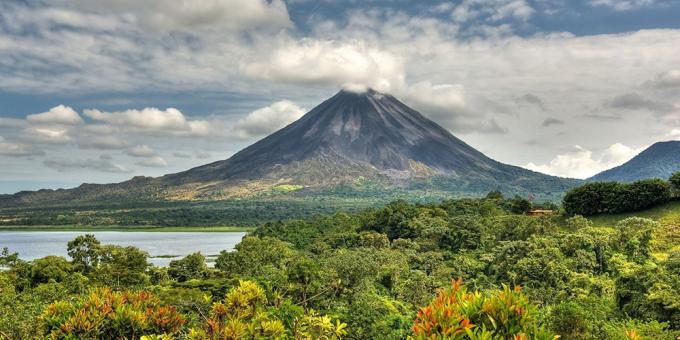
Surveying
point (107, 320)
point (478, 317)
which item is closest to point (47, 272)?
point (107, 320)

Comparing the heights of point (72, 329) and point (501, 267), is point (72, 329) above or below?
above

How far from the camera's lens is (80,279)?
45.0 m

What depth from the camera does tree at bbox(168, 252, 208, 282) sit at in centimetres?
5903

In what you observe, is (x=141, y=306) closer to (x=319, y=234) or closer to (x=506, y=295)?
(x=506, y=295)

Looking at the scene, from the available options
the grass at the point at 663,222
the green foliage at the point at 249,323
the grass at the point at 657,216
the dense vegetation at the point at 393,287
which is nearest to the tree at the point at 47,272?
the dense vegetation at the point at 393,287

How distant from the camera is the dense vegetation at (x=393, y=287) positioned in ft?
29.9

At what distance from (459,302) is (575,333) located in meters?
14.6

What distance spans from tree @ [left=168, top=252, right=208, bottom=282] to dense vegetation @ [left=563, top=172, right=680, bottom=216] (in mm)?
45875

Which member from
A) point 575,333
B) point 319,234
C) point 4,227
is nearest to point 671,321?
point 575,333

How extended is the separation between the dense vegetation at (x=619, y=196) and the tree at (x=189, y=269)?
151 ft

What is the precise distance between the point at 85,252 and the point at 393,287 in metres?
34.4

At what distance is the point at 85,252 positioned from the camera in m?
57.2

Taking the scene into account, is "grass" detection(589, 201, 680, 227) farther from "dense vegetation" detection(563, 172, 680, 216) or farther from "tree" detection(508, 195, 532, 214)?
"tree" detection(508, 195, 532, 214)

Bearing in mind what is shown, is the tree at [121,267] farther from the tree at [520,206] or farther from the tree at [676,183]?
the tree at [520,206]
